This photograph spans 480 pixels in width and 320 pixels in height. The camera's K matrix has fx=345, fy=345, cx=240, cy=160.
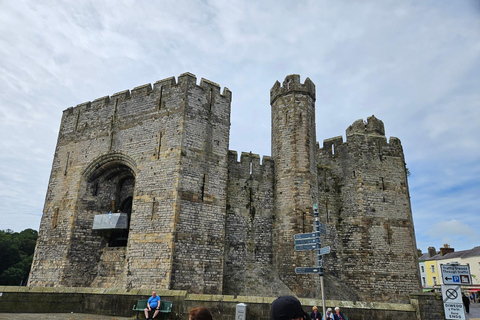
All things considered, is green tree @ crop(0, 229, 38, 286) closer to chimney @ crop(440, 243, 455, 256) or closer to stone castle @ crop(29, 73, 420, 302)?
stone castle @ crop(29, 73, 420, 302)

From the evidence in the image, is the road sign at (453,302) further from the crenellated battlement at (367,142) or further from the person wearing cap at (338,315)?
the crenellated battlement at (367,142)

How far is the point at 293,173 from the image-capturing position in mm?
16641

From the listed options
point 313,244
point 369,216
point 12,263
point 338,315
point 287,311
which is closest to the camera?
point 287,311

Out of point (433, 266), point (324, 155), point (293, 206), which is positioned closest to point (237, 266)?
point (293, 206)

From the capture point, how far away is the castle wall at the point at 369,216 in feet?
54.5

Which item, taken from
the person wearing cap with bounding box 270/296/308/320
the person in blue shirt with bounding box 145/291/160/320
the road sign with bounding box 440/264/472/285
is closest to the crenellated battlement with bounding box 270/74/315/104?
the person in blue shirt with bounding box 145/291/160/320

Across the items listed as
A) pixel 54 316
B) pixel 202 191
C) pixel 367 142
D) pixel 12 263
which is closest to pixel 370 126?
pixel 367 142

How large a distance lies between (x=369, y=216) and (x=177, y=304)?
11.3 meters

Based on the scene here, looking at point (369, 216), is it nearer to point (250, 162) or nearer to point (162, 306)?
point (250, 162)

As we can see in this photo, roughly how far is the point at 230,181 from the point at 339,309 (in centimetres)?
867

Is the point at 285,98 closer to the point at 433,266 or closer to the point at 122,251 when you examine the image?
the point at 122,251

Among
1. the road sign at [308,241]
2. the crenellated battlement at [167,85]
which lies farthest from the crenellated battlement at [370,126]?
the road sign at [308,241]

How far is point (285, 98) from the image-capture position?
18094 millimetres

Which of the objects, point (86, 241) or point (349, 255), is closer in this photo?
point (86, 241)
